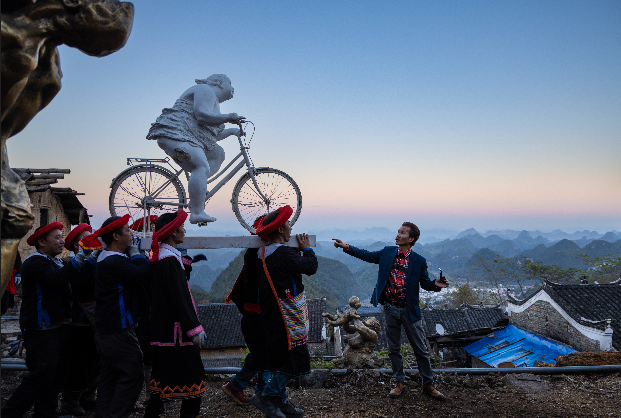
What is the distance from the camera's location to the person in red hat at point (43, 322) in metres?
3.61

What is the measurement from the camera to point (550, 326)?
17406 mm

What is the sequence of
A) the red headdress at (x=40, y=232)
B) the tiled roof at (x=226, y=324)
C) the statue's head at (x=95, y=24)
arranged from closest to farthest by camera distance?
1. the statue's head at (x=95, y=24)
2. the red headdress at (x=40, y=232)
3. the tiled roof at (x=226, y=324)

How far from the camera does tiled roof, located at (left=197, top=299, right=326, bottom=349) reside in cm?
2525

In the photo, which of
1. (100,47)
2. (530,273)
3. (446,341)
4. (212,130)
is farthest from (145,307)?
(530,273)

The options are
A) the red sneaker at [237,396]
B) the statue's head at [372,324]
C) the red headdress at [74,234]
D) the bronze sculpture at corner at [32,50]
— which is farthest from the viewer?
the statue's head at [372,324]

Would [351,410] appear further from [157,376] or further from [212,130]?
[212,130]

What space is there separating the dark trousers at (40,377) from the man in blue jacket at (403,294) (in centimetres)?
299

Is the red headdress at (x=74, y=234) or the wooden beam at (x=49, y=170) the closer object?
the red headdress at (x=74, y=234)

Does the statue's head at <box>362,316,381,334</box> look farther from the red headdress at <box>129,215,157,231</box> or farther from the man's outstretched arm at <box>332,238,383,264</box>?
the red headdress at <box>129,215,157,231</box>

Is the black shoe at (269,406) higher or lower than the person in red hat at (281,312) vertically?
lower

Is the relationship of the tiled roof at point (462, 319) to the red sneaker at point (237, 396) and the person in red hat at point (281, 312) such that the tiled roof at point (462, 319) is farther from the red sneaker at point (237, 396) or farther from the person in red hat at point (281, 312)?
the person in red hat at point (281, 312)

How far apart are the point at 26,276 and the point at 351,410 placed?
3.47 metres

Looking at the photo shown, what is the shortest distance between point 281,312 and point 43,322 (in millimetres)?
2183

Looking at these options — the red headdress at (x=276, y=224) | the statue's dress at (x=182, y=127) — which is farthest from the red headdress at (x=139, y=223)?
the red headdress at (x=276, y=224)
